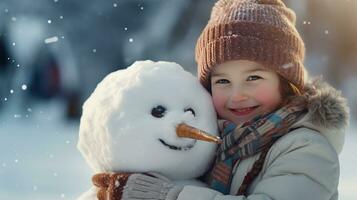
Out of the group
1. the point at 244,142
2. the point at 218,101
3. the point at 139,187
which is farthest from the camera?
the point at 218,101

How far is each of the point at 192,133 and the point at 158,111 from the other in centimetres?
11

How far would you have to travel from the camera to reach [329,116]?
1905mm

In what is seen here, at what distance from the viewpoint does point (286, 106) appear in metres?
1.95

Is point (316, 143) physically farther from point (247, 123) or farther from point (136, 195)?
point (136, 195)

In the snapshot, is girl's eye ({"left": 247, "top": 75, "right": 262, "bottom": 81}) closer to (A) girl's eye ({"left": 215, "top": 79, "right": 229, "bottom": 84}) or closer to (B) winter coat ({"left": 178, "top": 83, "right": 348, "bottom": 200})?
(A) girl's eye ({"left": 215, "top": 79, "right": 229, "bottom": 84})

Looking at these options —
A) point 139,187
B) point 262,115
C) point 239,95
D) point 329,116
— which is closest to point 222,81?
point 239,95

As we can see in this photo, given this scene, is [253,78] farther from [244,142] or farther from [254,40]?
[244,142]

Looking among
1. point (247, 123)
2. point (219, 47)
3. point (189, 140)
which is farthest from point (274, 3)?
point (189, 140)

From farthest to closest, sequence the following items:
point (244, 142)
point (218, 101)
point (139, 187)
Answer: point (218, 101) → point (244, 142) → point (139, 187)

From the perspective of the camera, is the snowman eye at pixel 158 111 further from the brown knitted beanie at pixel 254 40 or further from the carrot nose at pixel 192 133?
the brown knitted beanie at pixel 254 40

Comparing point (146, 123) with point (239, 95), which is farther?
point (239, 95)

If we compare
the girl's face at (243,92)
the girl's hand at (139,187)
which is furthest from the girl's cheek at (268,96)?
the girl's hand at (139,187)

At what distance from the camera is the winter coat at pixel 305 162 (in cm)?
173

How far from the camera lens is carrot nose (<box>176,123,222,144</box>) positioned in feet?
5.70
